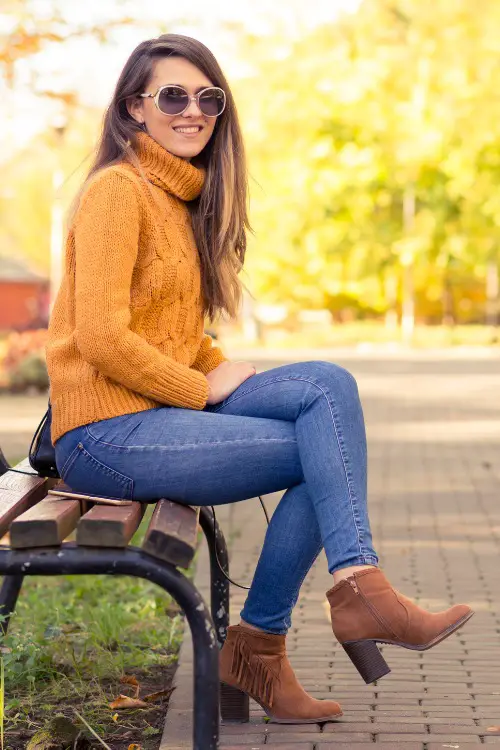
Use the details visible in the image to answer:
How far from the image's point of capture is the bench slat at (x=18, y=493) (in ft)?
9.62

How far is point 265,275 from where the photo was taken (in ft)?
137

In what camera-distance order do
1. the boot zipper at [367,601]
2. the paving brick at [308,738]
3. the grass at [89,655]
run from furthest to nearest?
the grass at [89,655] → the paving brick at [308,738] → the boot zipper at [367,601]

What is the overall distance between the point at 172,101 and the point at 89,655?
72.2 inches

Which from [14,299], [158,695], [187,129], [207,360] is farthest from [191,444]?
[14,299]

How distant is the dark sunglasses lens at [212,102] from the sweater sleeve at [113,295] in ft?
1.27

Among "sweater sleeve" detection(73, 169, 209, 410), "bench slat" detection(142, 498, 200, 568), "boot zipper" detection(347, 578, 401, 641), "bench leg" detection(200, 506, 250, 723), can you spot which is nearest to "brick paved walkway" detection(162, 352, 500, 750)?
"bench leg" detection(200, 506, 250, 723)

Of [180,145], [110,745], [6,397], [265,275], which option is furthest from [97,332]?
[265,275]

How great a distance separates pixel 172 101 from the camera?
3396mm

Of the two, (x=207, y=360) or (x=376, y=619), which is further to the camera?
(x=207, y=360)

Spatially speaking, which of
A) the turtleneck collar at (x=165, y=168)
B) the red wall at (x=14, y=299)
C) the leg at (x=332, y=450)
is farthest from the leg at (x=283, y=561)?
the red wall at (x=14, y=299)

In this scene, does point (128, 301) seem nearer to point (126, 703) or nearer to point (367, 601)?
point (367, 601)

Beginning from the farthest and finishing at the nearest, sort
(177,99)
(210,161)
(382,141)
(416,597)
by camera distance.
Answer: (382,141), (416,597), (210,161), (177,99)

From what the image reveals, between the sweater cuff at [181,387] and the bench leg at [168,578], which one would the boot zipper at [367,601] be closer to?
the bench leg at [168,578]

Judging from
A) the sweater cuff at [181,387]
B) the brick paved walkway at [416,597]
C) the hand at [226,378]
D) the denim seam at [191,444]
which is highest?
the sweater cuff at [181,387]
